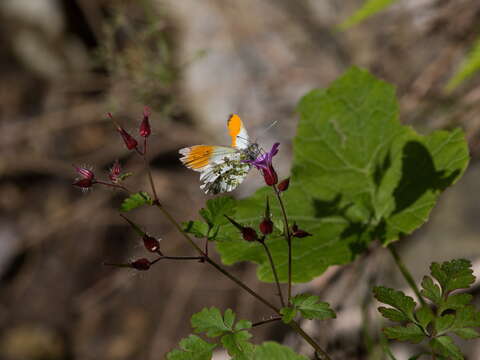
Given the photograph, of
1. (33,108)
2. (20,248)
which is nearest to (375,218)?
(20,248)

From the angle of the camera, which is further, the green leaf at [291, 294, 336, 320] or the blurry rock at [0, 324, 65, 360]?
the blurry rock at [0, 324, 65, 360]

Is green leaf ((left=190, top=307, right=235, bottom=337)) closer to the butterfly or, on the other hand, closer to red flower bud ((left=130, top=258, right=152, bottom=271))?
red flower bud ((left=130, top=258, right=152, bottom=271))

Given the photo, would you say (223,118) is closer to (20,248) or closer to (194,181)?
(194,181)

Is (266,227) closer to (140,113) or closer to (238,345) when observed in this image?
(238,345)

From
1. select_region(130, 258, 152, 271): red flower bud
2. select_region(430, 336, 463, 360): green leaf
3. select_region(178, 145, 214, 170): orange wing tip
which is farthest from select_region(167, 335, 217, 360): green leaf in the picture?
select_region(430, 336, 463, 360): green leaf

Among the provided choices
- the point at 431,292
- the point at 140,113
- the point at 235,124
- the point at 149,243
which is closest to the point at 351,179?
the point at 431,292
